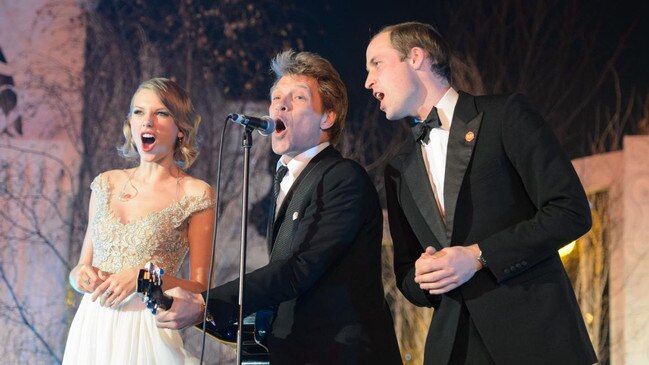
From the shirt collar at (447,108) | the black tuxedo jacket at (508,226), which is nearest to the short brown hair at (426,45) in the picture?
the shirt collar at (447,108)

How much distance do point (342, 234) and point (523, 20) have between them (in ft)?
10.6

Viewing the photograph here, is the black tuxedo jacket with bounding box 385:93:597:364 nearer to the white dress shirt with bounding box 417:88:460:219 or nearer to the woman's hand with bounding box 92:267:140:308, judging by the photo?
the white dress shirt with bounding box 417:88:460:219

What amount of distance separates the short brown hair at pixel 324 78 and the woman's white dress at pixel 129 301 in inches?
24.6

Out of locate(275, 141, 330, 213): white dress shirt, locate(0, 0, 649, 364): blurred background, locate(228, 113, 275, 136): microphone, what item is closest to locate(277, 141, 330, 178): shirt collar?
locate(275, 141, 330, 213): white dress shirt

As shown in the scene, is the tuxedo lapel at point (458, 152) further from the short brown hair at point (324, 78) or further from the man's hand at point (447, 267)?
the short brown hair at point (324, 78)

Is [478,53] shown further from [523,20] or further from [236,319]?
[236,319]

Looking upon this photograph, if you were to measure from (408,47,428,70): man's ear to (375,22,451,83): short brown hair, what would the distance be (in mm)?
13

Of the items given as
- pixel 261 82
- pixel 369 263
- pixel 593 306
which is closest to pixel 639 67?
pixel 593 306

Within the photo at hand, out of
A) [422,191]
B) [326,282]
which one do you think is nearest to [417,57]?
[422,191]

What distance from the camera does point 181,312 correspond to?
2346 millimetres

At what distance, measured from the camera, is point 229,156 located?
5.21 m

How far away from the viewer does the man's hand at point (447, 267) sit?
2.14 metres

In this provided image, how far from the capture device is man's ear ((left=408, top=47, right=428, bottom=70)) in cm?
265

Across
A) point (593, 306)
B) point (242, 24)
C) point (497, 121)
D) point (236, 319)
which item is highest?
point (242, 24)
